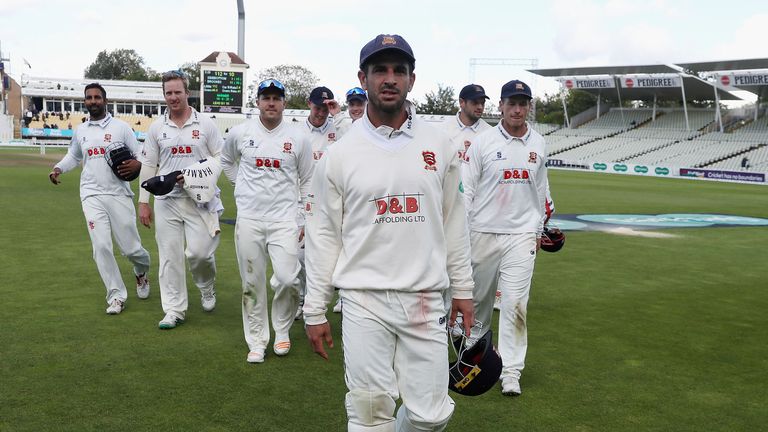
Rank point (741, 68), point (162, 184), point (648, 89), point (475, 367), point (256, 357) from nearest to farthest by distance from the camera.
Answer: point (475, 367) → point (256, 357) → point (162, 184) → point (741, 68) → point (648, 89)

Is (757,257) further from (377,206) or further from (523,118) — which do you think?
(377,206)

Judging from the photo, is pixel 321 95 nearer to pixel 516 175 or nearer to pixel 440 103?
pixel 516 175

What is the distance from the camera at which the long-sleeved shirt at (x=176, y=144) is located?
685 centimetres

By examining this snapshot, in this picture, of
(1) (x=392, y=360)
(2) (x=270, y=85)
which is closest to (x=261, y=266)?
(2) (x=270, y=85)

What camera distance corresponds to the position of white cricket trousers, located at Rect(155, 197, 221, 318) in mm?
6840

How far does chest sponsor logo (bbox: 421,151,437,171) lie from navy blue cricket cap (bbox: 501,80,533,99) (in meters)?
2.46

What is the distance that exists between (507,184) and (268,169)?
2103 mm

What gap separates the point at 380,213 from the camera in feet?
10.6

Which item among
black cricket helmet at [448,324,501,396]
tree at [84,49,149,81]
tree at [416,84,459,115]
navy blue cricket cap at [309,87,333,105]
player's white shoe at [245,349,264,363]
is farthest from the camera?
tree at [84,49,149,81]

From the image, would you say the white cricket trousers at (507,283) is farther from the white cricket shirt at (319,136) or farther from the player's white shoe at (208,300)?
the player's white shoe at (208,300)

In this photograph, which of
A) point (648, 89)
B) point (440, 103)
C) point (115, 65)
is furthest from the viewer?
point (115, 65)

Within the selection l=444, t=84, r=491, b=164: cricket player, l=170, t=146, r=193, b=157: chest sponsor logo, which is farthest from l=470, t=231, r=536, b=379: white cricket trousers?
l=170, t=146, r=193, b=157: chest sponsor logo

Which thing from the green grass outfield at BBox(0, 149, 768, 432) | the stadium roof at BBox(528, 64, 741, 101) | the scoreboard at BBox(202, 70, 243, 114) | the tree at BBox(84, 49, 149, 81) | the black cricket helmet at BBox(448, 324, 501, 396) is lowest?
the green grass outfield at BBox(0, 149, 768, 432)

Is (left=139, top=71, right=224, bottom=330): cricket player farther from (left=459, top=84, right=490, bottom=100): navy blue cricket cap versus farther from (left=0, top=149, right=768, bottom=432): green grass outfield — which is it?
(left=459, top=84, right=490, bottom=100): navy blue cricket cap
